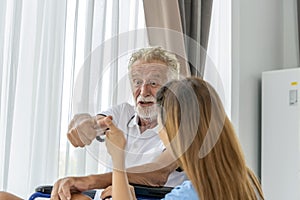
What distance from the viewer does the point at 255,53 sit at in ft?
10.6

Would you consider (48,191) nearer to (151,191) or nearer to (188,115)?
(151,191)

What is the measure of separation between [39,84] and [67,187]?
875 mm

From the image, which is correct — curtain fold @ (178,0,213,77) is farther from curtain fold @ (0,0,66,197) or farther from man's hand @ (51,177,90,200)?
man's hand @ (51,177,90,200)

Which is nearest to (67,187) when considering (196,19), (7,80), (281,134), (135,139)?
(135,139)

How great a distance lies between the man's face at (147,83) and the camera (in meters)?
1.22

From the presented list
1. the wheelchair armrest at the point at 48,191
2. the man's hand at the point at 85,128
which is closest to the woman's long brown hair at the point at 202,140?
the man's hand at the point at 85,128

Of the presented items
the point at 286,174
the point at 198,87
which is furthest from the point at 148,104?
the point at 286,174

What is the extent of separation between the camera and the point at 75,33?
2207 mm

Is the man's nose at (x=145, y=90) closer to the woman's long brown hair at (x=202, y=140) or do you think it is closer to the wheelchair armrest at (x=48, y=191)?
the woman's long brown hair at (x=202, y=140)

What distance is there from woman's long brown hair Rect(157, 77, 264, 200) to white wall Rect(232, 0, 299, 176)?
1862 millimetres

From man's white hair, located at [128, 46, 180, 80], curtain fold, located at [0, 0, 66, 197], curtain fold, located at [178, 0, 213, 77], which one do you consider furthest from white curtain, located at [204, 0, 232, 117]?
man's white hair, located at [128, 46, 180, 80]

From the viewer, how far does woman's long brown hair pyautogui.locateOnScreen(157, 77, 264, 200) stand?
121 cm

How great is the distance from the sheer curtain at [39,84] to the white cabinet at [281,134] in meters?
1.24

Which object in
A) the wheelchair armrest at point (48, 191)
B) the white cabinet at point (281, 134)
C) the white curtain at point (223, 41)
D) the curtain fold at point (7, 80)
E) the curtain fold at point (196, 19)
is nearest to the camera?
the wheelchair armrest at point (48, 191)
